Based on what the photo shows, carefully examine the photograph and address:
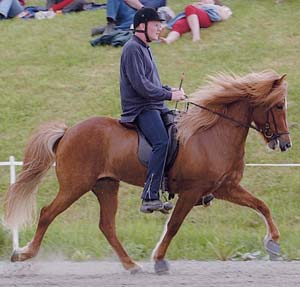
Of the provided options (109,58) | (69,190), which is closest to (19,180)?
(69,190)

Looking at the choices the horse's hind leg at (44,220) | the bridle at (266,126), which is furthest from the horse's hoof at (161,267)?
the bridle at (266,126)

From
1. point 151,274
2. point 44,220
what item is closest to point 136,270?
point 151,274

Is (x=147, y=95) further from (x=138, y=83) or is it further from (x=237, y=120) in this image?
(x=237, y=120)

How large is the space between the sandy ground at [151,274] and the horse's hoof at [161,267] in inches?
1.8

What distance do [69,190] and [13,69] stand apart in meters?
6.42

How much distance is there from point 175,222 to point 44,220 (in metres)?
1.14

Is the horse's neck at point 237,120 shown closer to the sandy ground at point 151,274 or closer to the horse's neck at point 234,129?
the horse's neck at point 234,129

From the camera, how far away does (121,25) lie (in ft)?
46.9

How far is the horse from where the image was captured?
25.7ft

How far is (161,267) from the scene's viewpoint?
7.84 meters

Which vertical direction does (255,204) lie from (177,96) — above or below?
below

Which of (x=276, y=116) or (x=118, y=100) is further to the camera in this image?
(x=118, y=100)

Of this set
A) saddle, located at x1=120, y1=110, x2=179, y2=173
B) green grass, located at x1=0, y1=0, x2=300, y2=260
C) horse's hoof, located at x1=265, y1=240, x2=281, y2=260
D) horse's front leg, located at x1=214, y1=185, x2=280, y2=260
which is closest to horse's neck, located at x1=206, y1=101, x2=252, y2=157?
saddle, located at x1=120, y1=110, x2=179, y2=173

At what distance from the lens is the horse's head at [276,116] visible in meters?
7.85
